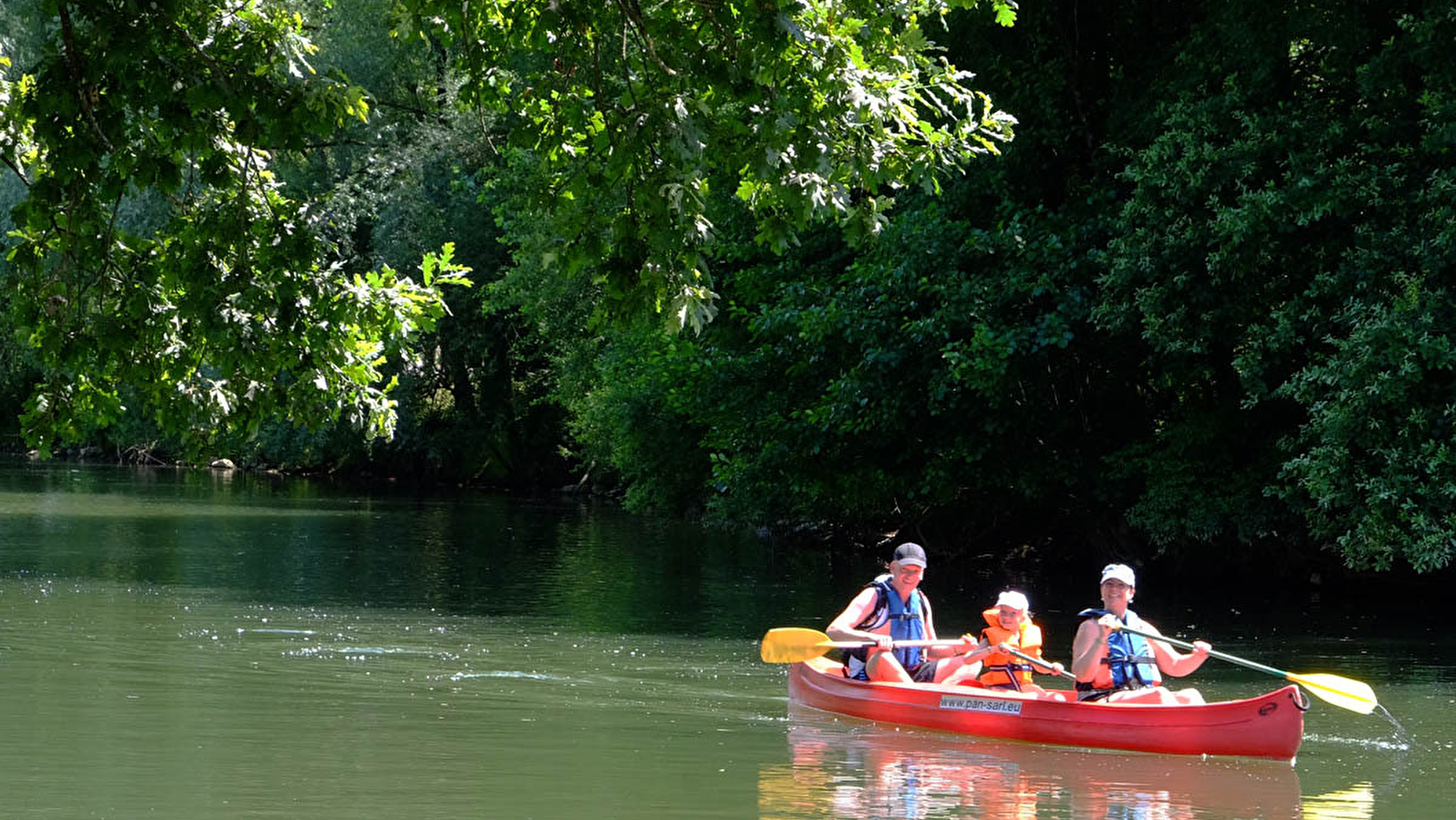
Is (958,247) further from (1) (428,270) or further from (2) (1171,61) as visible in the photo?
(1) (428,270)

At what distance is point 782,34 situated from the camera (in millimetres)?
6359

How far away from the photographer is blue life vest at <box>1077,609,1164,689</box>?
11039 mm

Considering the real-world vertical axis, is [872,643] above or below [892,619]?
below

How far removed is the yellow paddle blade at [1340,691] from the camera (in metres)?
10.9

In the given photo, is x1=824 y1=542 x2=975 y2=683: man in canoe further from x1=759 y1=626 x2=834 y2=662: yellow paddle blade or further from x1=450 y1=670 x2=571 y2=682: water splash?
x1=450 y1=670 x2=571 y2=682: water splash

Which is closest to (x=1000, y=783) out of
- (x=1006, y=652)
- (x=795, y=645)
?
(x=1006, y=652)

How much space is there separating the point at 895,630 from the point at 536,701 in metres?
2.61

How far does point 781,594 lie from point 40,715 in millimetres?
10074

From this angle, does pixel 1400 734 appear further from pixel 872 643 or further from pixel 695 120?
pixel 695 120

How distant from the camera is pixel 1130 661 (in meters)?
11.1

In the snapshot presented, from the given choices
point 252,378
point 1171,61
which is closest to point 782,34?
point 252,378

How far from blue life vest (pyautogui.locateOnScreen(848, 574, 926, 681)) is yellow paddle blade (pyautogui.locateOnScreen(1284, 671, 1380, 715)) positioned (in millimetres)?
2611

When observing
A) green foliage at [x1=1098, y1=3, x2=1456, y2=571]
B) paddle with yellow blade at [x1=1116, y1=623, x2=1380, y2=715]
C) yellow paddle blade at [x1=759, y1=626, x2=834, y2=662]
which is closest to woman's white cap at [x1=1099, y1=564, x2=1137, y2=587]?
paddle with yellow blade at [x1=1116, y1=623, x2=1380, y2=715]

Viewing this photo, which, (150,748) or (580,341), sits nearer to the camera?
(150,748)
